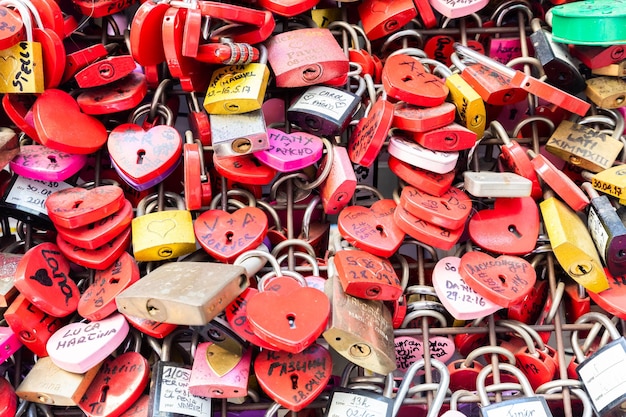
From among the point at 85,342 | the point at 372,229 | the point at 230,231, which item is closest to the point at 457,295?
the point at 372,229

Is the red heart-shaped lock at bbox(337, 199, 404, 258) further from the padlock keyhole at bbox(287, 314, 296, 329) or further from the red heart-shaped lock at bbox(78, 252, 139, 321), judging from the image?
the red heart-shaped lock at bbox(78, 252, 139, 321)

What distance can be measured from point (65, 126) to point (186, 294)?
0.43m

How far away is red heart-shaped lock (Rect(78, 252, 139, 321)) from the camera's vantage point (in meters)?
1.21

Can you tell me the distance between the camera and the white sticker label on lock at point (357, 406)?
116 cm

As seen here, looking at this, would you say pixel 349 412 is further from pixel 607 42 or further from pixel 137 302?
pixel 607 42

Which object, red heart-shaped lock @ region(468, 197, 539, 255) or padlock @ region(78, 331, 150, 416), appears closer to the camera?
padlock @ region(78, 331, 150, 416)

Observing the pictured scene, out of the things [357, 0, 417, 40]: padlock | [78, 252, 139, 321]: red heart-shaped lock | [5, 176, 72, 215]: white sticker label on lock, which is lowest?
[78, 252, 139, 321]: red heart-shaped lock

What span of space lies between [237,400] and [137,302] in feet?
0.88

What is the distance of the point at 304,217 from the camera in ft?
4.42

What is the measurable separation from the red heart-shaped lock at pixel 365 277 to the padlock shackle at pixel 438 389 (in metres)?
0.12

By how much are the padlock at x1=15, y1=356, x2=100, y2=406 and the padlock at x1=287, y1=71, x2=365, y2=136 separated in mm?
554

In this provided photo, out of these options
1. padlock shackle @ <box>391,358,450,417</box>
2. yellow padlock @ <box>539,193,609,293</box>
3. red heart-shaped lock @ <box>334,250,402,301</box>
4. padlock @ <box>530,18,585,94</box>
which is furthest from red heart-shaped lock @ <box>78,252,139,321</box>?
padlock @ <box>530,18,585,94</box>

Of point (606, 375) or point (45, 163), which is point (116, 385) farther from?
point (606, 375)

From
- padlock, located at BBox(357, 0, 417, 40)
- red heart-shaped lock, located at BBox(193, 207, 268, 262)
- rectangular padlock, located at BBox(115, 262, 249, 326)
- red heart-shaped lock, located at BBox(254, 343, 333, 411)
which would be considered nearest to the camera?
rectangular padlock, located at BBox(115, 262, 249, 326)
